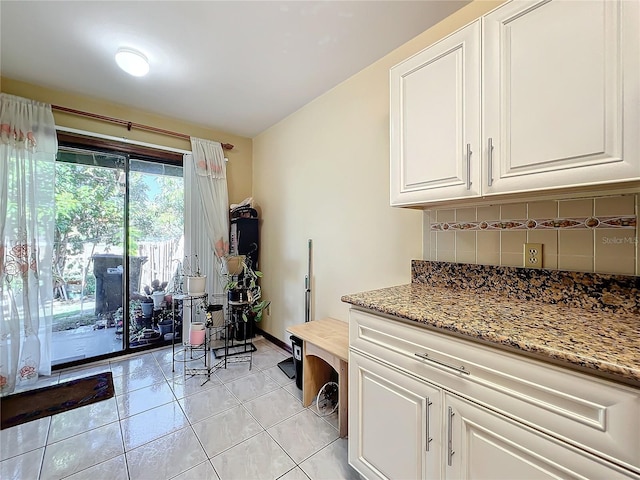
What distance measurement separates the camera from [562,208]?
1.18 metres

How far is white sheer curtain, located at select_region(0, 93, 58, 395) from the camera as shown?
2135mm

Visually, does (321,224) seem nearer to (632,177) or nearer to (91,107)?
(632,177)

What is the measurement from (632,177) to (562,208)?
0.37m

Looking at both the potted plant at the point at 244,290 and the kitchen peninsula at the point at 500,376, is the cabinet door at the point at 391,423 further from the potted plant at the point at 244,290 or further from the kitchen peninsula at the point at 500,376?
the potted plant at the point at 244,290

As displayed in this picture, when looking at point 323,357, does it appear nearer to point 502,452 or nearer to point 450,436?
point 450,436

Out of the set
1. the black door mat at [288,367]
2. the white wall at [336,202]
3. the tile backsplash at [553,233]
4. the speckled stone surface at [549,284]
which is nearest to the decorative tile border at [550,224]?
the tile backsplash at [553,233]

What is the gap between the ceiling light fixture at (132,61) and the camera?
186 cm

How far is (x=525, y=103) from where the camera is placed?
101cm

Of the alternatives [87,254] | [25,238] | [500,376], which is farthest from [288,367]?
[25,238]

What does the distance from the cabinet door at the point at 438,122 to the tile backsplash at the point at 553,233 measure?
333 millimetres

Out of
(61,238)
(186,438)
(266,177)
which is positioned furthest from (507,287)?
(61,238)

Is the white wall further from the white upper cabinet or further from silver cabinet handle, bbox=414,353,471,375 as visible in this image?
silver cabinet handle, bbox=414,353,471,375

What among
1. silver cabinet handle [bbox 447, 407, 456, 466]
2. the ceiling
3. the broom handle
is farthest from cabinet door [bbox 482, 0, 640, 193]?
the broom handle

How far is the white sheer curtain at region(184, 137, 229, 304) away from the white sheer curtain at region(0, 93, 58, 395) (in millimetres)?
1100
